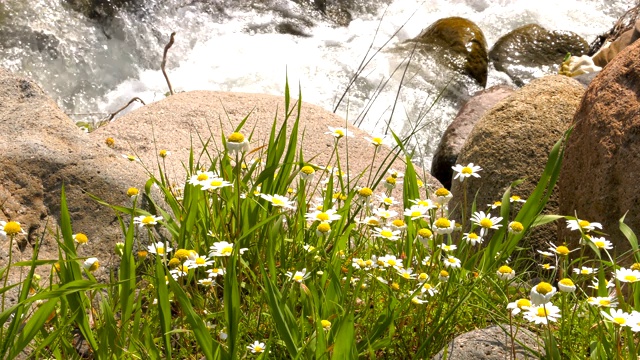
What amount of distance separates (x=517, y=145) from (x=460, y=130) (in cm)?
208

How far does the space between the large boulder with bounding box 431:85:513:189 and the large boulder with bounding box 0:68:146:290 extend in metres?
3.44

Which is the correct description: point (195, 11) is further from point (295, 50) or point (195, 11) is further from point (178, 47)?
point (295, 50)

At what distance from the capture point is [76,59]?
8.43 m

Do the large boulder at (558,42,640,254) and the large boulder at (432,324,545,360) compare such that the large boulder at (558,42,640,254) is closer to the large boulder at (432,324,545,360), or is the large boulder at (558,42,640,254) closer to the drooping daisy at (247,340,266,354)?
the large boulder at (432,324,545,360)

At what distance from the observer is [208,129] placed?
4.47m

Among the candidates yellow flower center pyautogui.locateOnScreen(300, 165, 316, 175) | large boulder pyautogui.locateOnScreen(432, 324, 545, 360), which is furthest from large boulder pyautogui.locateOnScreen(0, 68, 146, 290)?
large boulder pyautogui.locateOnScreen(432, 324, 545, 360)

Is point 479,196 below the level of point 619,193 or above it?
below

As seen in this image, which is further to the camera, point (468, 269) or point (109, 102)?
point (109, 102)

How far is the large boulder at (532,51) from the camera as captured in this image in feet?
31.2

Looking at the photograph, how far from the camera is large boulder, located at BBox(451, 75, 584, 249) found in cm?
393

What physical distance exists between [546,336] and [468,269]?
65 cm

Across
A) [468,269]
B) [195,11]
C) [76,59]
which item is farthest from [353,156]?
[195,11]

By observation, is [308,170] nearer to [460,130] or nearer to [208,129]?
[208,129]

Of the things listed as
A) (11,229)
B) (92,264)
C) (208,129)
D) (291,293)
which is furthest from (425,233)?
(208,129)
